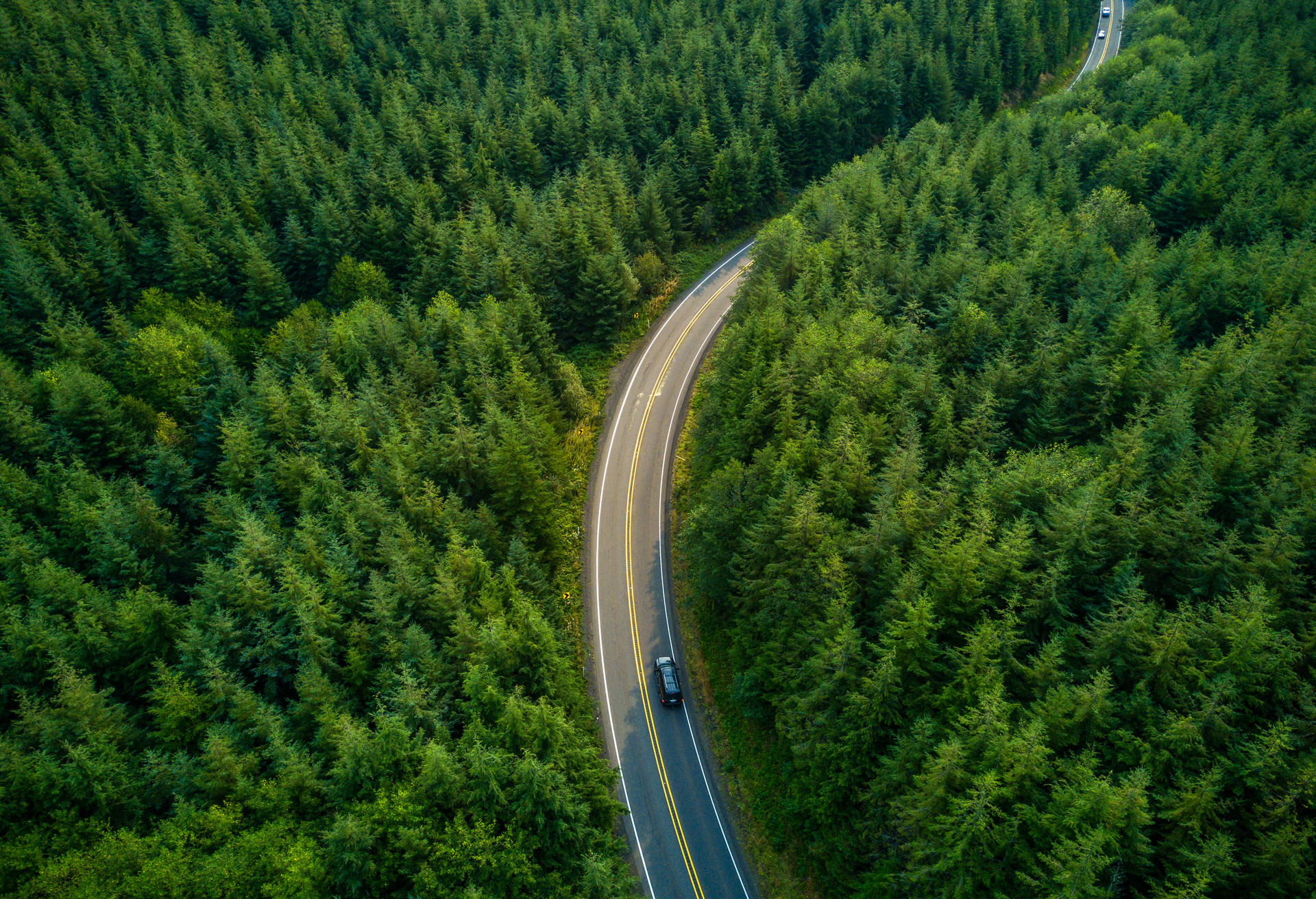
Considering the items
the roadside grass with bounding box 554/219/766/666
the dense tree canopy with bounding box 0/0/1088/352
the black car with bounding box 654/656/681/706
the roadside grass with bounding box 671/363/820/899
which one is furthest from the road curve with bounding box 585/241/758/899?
the dense tree canopy with bounding box 0/0/1088/352

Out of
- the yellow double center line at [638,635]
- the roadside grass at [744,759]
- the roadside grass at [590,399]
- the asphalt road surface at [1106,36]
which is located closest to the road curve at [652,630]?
the yellow double center line at [638,635]

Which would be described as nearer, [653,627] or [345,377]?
[653,627]

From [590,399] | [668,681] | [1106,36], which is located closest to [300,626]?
[668,681]

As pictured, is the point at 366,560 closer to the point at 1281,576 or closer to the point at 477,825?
the point at 477,825

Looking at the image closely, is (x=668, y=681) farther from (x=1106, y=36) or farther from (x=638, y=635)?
(x=1106, y=36)

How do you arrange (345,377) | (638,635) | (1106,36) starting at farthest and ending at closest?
(1106,36) < (345,377) < (638,635)

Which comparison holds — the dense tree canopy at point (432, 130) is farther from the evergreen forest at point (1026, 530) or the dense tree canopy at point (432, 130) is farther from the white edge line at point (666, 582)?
the evergreen forest at point (1026, 530)

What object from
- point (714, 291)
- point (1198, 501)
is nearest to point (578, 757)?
point (1198, 501)
